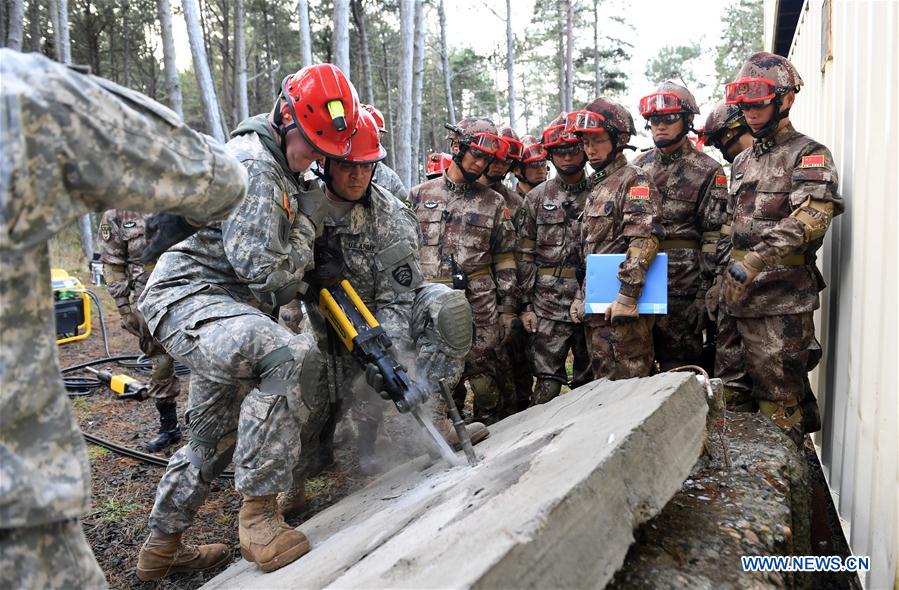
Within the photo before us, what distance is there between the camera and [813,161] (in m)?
3.58

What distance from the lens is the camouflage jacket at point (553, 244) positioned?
194 inches

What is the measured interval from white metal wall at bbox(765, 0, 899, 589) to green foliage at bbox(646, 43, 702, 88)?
1362 inches

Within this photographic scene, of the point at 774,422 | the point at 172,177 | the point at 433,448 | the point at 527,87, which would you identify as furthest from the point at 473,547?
the point at 527,87

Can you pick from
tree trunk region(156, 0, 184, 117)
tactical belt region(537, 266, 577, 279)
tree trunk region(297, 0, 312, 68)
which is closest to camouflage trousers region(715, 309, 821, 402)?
tactical belt region(537, 266, 577, 279)

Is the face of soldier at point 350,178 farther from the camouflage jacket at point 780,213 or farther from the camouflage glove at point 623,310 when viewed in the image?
the camouflage jacket at point 780,213

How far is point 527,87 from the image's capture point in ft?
130

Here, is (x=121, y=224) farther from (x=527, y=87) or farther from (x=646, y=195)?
(x=527, y=87)

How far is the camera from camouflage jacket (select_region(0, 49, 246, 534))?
1.24 m

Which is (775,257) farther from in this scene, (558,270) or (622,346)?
(558,270)

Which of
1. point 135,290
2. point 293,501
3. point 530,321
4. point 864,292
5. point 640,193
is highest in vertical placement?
point 640,193

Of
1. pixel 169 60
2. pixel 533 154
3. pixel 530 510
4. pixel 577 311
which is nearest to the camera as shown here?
pixel 530 510

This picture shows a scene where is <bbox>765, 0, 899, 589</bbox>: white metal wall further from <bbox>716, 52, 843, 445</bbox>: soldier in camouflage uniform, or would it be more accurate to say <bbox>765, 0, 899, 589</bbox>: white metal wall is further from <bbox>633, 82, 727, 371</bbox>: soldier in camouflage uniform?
<bbox>633, 82, 727, 371</bbox>: soldier in camouflage uniform

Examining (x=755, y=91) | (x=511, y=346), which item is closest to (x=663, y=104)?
(x=755, y=91)

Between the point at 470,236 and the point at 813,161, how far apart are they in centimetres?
242
